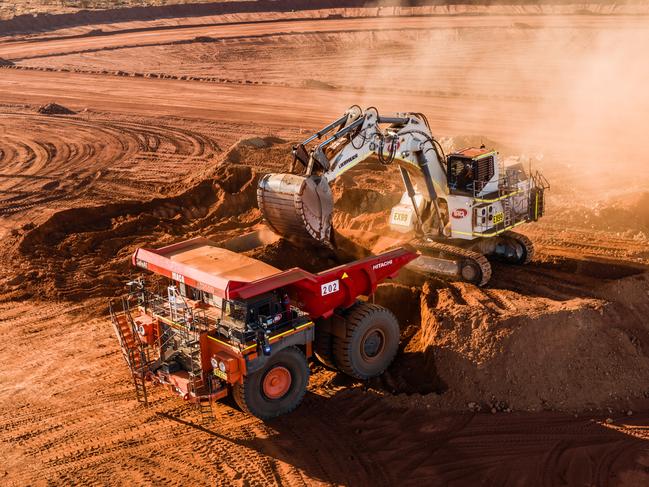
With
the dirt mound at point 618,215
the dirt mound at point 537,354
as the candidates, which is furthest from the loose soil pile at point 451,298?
the dirt mound at point 618,215

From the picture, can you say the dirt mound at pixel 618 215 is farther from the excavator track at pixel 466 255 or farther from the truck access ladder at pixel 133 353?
the truck access ladder at pixel 133 353

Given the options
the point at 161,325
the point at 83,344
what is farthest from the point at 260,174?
the point at 161,325

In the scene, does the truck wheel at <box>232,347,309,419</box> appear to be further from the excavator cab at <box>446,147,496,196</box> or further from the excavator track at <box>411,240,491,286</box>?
the excavator cab at <box>446,147,496,196</box>

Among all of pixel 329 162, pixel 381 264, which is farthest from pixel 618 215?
pixel 329 162

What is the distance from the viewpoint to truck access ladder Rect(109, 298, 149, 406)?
11.1 metres

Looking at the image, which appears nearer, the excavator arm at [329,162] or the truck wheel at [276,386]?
the truck wheel at [276,386]

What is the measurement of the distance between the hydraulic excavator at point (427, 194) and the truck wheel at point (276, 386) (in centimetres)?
229

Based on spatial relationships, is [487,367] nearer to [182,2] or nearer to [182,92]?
[182,92]

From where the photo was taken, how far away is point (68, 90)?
39.3 meters

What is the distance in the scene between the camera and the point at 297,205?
11750 millimetres

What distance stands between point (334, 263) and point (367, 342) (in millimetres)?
3670

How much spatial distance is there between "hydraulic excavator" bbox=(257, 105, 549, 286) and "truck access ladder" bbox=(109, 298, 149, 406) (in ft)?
9.78

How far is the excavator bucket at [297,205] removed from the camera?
11812 mm

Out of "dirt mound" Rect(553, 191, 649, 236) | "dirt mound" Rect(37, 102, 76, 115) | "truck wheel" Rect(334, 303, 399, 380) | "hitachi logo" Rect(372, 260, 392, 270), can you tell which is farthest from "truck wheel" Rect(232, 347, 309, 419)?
"dirt mound" Rect(37, 102, 76, 115)
